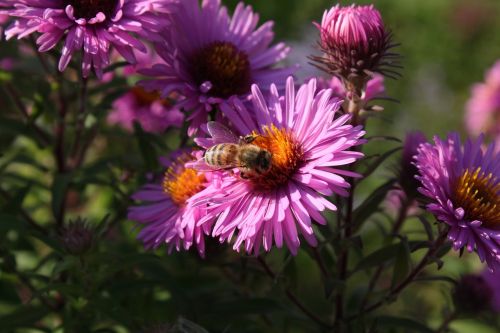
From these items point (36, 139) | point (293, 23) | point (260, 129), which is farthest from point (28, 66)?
point (293, 23)

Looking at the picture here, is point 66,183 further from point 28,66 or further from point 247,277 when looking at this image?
point 247,277

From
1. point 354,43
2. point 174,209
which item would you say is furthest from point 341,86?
point 174,209

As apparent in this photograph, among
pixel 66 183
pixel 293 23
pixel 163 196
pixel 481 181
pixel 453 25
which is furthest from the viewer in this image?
pixel 453 25

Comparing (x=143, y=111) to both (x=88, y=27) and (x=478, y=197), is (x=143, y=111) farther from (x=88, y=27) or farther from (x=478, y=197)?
(x=478, y=197)

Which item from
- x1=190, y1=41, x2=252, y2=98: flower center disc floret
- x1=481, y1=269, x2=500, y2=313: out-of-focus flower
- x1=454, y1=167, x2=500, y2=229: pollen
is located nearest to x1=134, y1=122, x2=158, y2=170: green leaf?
x1=190, y1=41, x2=252, y2=98: flower center disc floret

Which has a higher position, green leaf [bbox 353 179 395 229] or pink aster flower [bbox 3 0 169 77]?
pink aster flower [bbox 3 0 169 77]

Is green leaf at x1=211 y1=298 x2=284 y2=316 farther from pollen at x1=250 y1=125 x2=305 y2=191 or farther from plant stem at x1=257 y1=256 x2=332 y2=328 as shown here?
pollen at x1=250 y1=125 x2=305 y2=191
